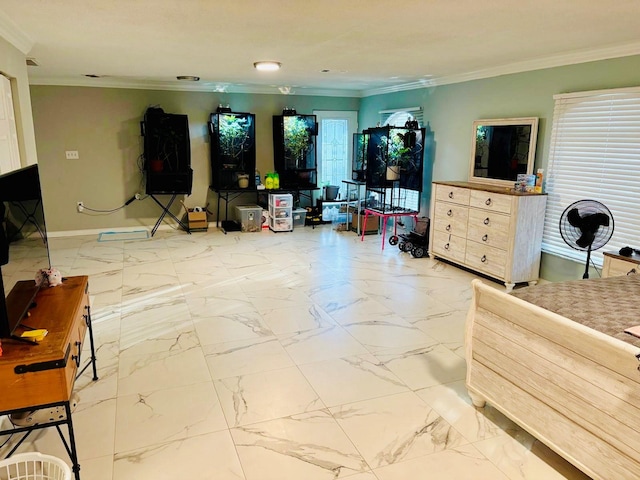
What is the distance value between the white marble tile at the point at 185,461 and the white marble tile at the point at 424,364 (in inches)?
47.5

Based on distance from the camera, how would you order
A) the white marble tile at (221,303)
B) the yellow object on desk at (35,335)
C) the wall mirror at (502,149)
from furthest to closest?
the wall mirror at (502,149) < the white marble tile at (221,303) < the yellow object on desk at (35,335)

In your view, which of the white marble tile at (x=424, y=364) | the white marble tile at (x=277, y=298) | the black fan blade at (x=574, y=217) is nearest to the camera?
the white marble tile at (x=424, y=364)

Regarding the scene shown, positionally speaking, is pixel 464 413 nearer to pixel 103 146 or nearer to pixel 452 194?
pixel 452 194

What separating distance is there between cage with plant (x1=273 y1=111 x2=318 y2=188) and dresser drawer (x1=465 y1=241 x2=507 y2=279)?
335 centimetres

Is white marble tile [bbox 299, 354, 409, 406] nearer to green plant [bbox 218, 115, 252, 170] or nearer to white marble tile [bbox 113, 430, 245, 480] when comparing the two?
white marble tile [bbox 113, 430, 245, 480]

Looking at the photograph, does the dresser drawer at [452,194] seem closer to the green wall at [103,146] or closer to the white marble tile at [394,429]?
the white marble tile at [394,429]

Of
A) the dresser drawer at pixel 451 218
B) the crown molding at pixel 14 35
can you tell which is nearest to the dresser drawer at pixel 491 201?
the dresser drawer at pixel 451 218

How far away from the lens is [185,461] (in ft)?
7.16

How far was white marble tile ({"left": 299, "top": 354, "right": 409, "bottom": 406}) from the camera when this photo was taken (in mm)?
2746

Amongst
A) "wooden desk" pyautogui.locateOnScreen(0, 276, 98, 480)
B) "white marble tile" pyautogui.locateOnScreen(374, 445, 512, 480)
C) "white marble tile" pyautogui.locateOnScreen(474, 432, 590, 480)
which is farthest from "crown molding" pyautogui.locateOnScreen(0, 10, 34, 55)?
"white marble tile" pyautogui.locateOnScreen(474, 432, 590, 480)

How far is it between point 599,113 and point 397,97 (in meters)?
3.41

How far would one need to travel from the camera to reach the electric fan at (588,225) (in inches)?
143

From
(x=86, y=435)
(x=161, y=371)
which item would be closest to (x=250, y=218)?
(x=161, y=371)

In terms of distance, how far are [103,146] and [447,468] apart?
6.59 m
